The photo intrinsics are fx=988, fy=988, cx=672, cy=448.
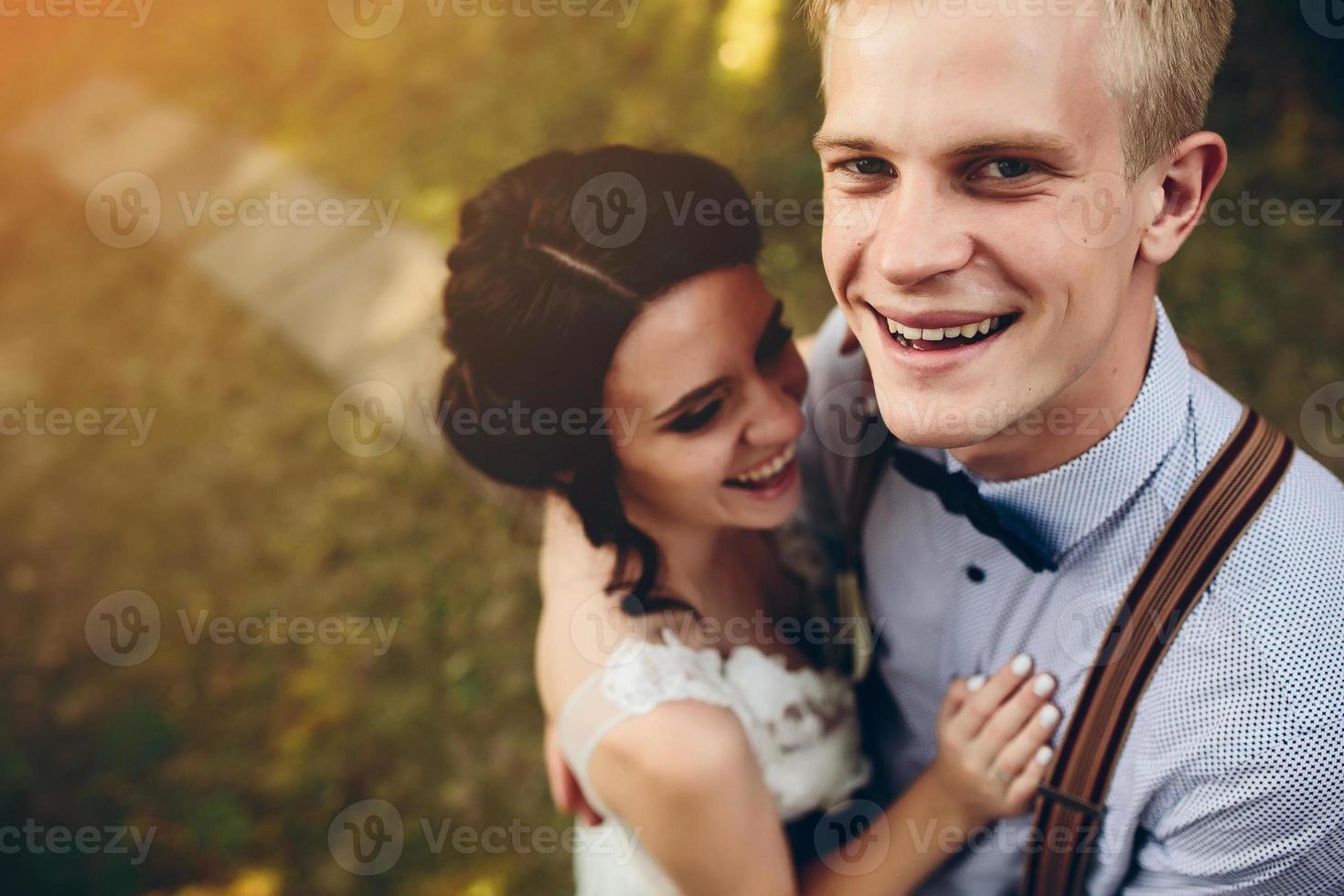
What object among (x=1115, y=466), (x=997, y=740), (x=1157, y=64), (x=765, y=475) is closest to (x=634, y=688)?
(x=765, y=475)

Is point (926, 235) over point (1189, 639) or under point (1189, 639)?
over

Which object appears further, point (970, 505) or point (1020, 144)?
point (970, 505)

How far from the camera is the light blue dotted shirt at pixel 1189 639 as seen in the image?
4.99 ft

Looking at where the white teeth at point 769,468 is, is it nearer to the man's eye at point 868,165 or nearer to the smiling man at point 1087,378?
Answer: the smiling man at point 1087,378

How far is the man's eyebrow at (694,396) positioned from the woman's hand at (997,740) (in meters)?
0.76

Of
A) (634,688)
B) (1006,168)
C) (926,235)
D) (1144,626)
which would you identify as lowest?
(634,688)

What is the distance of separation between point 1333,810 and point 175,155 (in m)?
6.27

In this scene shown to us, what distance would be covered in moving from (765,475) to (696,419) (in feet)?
0.78

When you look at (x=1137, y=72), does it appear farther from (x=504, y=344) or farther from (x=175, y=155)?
(x=175, y=155)

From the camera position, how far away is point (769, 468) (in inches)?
82.2

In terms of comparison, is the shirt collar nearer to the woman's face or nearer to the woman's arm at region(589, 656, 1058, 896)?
the woman's arm at region(589, 656, 1058, 896)

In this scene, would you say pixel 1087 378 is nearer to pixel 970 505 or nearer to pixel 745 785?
pixel 970 505

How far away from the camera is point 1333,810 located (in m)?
1.53

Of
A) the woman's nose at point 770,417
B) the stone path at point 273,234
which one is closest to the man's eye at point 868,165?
the woman's nose at point 770,417
